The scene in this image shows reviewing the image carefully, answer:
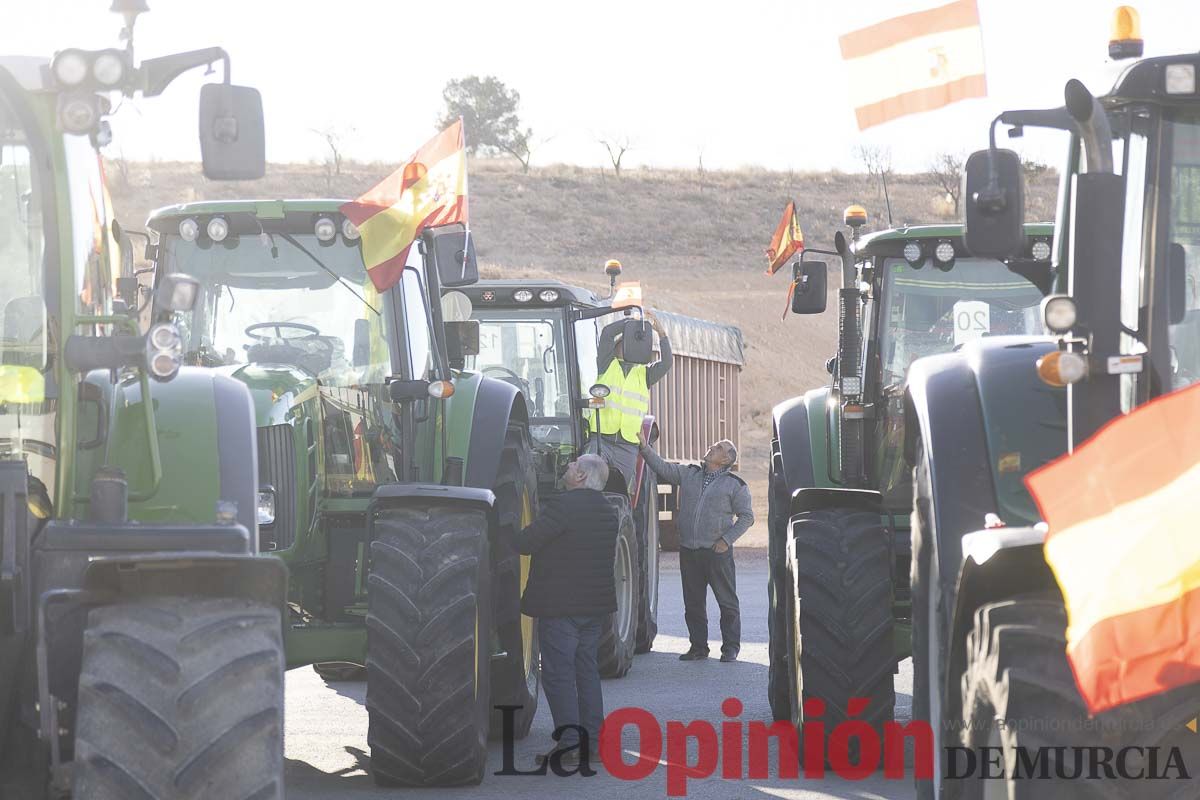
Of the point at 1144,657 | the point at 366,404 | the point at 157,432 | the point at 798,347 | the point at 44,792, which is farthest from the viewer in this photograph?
the point at 798,347

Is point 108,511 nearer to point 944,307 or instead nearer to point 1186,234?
point 1186,234

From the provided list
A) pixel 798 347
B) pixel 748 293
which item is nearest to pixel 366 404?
pixel 798 347

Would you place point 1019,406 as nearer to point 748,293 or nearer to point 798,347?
point 798,347

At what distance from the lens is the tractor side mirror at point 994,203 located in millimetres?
4887

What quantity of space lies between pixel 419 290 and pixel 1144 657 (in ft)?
19.0

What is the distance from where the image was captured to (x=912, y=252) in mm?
9281

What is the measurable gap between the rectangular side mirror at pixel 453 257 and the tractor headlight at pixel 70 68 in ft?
13.5

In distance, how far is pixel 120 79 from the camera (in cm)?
509

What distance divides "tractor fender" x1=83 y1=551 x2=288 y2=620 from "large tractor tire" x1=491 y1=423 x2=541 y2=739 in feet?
12.9

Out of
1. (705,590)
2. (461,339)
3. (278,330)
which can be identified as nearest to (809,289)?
(461,339)

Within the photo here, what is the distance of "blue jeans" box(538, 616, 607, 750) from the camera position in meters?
8.81

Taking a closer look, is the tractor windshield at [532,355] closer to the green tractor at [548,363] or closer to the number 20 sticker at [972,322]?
the green tractor at [548,363]

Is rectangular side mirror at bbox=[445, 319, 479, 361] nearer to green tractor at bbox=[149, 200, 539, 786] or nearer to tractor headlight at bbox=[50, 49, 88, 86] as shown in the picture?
green tractor at bbox=[149, 200, 539, 786]

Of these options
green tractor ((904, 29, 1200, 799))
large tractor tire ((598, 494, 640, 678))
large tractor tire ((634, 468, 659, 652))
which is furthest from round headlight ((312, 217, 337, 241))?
large tractor tire ((634, 468, 659, 652))
